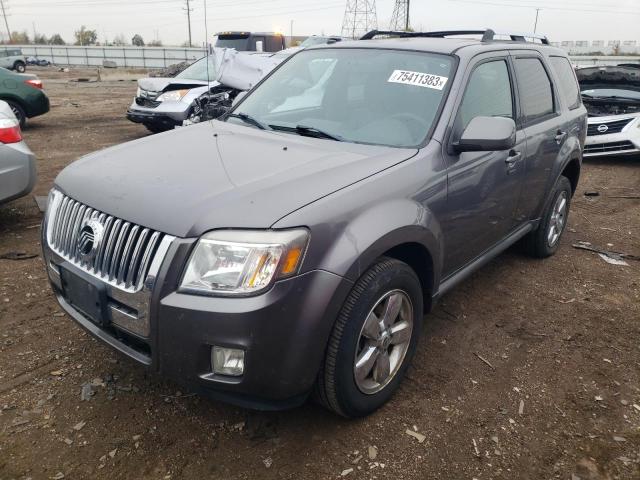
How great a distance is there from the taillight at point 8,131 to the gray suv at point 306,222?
2197 millimetres

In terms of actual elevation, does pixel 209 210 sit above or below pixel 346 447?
above

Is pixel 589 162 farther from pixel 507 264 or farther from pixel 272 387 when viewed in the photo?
pixel 272 387

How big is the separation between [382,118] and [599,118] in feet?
25.7

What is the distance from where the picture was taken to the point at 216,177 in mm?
2367

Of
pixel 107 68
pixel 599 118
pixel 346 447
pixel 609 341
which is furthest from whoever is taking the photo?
pixel 107 68

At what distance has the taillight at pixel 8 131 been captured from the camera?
14.6 ft

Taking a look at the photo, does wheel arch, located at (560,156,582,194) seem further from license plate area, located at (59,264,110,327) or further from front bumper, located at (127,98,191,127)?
front bumper, located at (127,98,191,127)

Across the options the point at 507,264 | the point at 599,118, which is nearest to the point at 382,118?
the point at 507,264

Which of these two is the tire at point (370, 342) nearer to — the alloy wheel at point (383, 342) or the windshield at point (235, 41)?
the alloy wheel at point (383, 342)

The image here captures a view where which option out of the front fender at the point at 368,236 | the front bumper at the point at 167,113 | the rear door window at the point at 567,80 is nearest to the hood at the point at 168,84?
the front bumper at the point at 167,113

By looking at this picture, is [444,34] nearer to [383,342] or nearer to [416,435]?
[383,342]

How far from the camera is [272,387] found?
2.13m

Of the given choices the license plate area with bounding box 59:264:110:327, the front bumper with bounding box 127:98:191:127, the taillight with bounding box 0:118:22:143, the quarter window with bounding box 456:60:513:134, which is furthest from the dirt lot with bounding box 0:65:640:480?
the front bumper with bounding box 127:98:191:127

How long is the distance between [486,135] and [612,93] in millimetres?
8437
